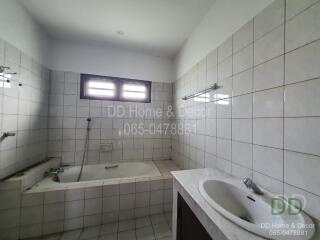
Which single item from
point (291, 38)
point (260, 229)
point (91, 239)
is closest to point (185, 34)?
point (291, 38)

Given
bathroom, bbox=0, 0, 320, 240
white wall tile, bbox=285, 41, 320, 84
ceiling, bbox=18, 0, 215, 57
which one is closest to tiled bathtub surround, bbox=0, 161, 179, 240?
bathroom, bbox=0, 0, 320, 240

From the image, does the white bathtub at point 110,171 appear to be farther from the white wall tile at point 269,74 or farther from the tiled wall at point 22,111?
the white wall tile at point 269,74

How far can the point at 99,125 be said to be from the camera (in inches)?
98.6

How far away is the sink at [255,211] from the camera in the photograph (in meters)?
0.61

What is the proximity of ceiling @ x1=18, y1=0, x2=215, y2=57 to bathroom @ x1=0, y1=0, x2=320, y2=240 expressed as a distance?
17mm

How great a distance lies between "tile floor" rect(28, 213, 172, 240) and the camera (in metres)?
1.52

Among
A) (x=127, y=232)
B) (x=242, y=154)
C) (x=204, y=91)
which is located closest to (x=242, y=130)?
(x=242, y=154)

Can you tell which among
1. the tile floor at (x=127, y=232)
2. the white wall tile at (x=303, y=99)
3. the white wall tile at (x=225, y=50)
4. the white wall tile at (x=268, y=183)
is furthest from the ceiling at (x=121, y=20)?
the tile floor at (x=127, y=232)

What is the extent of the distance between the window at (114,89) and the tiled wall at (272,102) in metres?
1.51

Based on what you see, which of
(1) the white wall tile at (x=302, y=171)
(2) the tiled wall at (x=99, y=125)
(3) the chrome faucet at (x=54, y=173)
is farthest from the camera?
(2) the tiled wall at (x=99, y=125)

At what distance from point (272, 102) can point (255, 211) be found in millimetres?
734

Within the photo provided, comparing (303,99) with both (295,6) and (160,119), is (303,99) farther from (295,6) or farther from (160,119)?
(160,119)

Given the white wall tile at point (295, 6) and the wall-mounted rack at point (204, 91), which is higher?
the white wall tile at point (295, 6)

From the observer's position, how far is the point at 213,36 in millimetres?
1601
